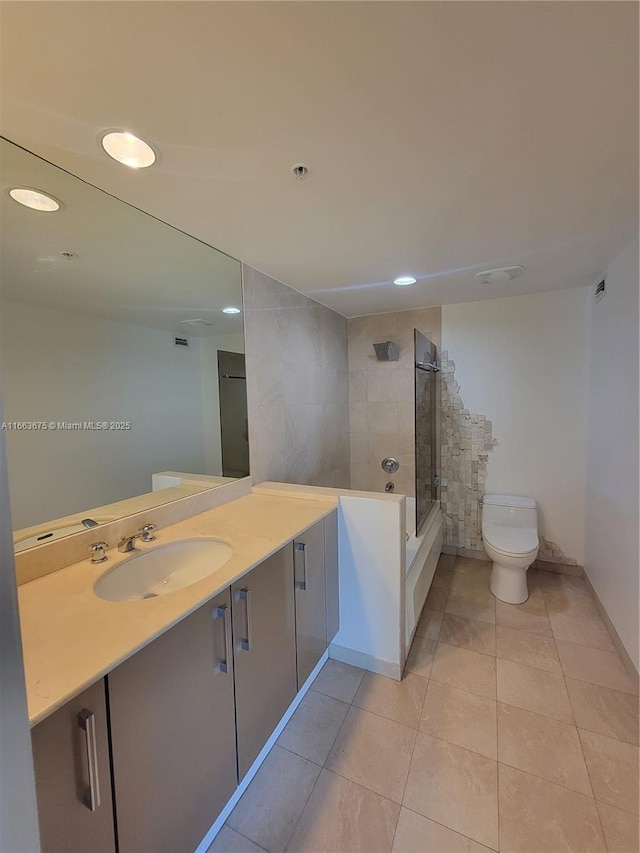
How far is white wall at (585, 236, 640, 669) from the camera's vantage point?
1.80m

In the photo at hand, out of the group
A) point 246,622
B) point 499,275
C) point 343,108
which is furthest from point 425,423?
point 343,108

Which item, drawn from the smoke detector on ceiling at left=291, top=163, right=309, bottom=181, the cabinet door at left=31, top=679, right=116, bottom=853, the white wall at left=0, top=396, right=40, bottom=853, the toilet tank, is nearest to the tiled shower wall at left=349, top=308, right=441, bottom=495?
the toilet tank

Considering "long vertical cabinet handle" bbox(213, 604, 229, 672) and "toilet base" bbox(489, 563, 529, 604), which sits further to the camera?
"toilet base" bbox(489, 563, 529, 604)

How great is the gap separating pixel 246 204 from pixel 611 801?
258 centimetres

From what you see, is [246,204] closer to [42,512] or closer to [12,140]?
[12,140]

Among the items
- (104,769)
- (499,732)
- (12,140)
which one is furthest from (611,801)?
(12,140)

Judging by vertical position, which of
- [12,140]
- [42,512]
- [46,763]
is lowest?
[46,763]

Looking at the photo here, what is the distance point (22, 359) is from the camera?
1120mm

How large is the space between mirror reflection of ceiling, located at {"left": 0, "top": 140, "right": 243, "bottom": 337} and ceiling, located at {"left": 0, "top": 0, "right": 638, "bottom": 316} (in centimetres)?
9

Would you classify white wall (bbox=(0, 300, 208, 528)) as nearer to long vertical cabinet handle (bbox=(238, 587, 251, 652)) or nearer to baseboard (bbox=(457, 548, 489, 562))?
long vertical cabinet handle (bbox=(238, 587, 251, 652))

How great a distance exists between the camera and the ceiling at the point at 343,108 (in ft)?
2.43

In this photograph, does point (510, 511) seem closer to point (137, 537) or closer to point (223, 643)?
point (223, 643)

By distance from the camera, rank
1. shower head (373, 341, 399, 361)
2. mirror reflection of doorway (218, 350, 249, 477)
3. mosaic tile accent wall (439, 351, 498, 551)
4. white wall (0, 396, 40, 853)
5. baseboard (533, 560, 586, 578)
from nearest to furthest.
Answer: white wall (0, 396, 40, 853) < mirror reflection of doorway (218, 350, 249, 477) < baseboard (533, 560, 586, 578) < mosaic tile accent wall (439, 351, 498, 551) < shower head (373, 341, 399, 361)

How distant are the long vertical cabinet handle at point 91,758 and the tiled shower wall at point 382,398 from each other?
8.79 ft
